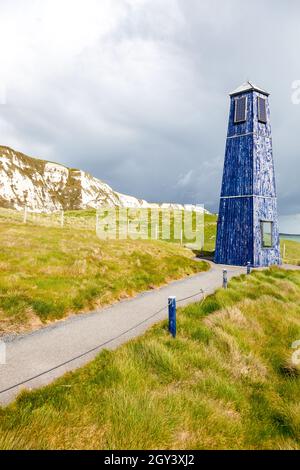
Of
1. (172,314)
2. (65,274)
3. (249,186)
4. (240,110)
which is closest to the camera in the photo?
(172,314)

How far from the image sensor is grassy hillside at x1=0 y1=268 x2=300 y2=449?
5000 millimetres

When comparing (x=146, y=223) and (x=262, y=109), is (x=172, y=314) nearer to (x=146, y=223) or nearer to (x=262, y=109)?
(x=262, y=109)

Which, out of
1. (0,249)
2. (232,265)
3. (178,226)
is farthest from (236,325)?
(178,226)

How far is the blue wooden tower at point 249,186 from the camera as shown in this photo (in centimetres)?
2689

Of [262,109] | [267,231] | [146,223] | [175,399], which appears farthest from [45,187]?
[175,399]

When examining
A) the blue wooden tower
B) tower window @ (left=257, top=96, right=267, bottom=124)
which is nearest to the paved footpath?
the blue wooden tower

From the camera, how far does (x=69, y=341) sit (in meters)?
8.98

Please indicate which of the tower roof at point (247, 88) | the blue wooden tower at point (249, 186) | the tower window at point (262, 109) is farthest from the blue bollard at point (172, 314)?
the tower roof at point (247, 88)

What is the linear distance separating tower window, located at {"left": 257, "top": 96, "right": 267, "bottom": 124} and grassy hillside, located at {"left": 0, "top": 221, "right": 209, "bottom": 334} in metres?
14.1

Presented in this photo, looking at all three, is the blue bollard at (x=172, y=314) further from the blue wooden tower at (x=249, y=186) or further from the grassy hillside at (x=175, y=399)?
the blue wooden tower at (x=249, y=186)

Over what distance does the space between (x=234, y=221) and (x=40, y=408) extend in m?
25.0

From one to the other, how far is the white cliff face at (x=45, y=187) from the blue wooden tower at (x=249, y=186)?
10341cm

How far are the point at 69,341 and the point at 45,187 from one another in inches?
6061

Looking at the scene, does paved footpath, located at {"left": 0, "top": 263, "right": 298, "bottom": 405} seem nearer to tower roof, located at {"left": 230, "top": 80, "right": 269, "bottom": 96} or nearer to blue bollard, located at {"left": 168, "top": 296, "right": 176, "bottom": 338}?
blue bollard, located at {"left": 168, "top": 296, "right": 176, "bottom": 338}
